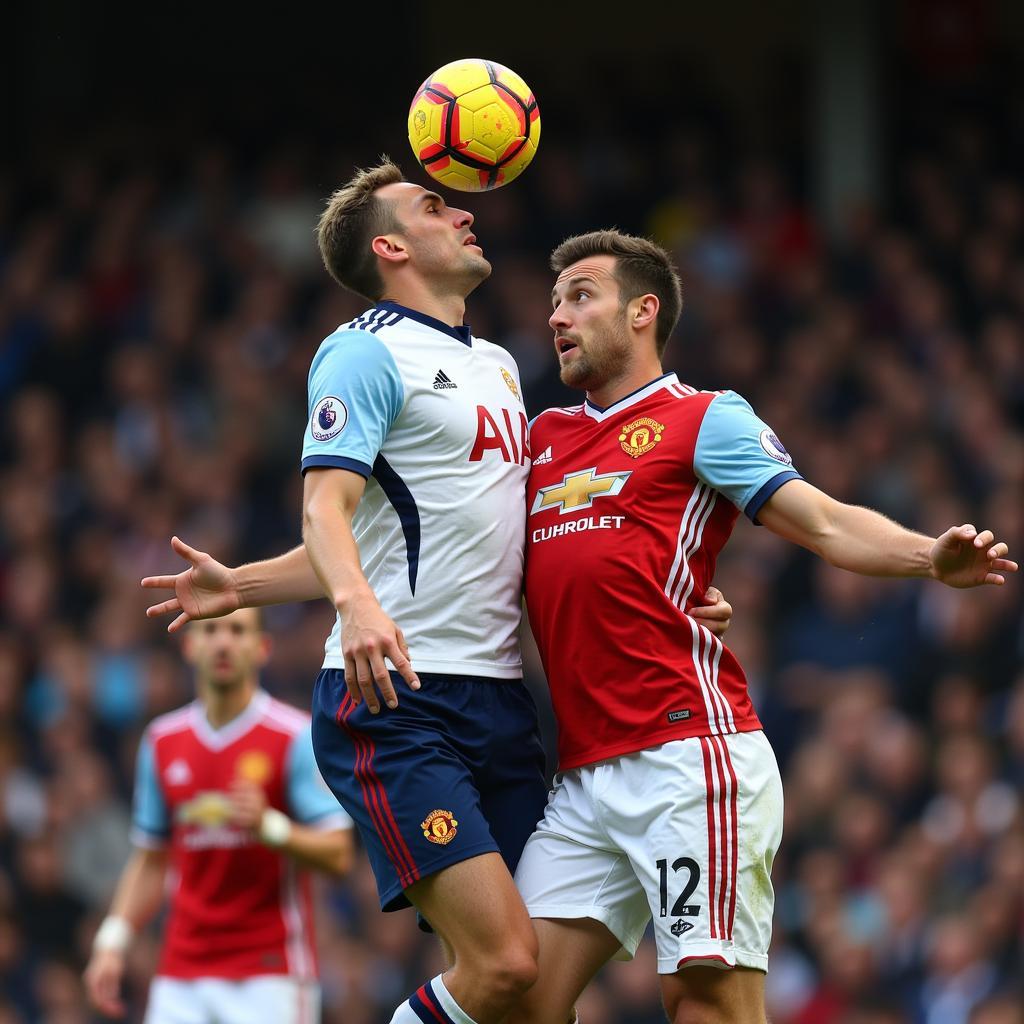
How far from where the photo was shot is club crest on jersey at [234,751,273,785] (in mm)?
8375

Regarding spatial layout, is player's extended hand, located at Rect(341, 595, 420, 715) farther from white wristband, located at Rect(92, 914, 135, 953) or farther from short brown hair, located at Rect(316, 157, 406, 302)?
white wristband, located at Rect(92, 914, 135, 953)

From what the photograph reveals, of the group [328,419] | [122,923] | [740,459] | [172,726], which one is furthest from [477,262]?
[122,923]

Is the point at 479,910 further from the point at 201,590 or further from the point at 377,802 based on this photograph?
the point at 201,590

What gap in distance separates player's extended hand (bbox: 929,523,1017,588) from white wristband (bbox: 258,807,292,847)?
3540mm

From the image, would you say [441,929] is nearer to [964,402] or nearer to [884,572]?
[884,572]

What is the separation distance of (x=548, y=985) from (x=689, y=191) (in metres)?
11.2

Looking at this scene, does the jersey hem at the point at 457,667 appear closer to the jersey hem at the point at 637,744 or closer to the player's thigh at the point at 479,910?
the jersey hem at the point at 637,744

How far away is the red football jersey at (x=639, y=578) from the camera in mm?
5621

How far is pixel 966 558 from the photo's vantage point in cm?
511

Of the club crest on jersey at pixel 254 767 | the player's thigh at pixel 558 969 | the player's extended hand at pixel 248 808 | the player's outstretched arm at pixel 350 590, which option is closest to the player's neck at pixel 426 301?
the player's outstretched arm at pixel 350 590

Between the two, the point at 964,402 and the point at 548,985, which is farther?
the point at 964,402

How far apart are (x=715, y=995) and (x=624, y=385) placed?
1.84 m

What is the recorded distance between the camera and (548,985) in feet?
18.4

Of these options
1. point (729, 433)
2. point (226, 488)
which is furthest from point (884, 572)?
point (226, 488)
